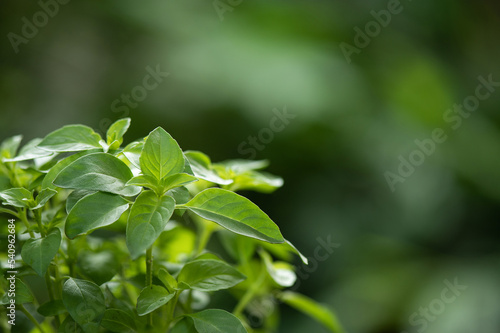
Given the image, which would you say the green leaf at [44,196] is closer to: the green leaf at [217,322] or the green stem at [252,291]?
the green leaf at [217,322]

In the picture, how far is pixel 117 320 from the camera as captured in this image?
0.36m

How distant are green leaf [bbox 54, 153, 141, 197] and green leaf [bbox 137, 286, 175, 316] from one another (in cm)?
7

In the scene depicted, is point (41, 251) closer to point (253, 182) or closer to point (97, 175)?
point (97, 175)

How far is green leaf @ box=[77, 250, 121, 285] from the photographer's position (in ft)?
1.30

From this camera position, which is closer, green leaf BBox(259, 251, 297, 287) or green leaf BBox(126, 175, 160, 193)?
green leaf BBox(126, 175, 160, 193)

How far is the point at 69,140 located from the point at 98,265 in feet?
0.33

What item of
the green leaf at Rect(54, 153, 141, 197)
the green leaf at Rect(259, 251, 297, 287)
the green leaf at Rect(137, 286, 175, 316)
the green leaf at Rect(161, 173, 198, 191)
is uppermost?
the green leaf at Rect(161, 173, 198, 191)

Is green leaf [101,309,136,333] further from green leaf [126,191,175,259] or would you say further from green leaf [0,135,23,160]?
green leaf [0,135,23,160]

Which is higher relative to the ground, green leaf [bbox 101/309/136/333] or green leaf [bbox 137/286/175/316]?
green leaf [bbox 137/286/175/316]

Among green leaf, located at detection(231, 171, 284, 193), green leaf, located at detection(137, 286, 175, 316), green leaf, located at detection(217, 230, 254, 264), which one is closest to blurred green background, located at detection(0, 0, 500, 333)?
green leaf, located at detection(217, 230, 254, 264)

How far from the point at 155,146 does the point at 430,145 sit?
1.58 metres

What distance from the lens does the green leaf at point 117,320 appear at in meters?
0.36

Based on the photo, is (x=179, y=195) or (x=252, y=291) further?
(x=252, y=291)

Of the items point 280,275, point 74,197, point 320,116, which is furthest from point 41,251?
point 320,116
